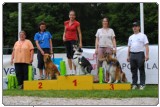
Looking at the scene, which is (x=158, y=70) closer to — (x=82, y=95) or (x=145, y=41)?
(x=145, y=41)

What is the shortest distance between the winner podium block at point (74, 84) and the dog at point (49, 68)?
78 cm

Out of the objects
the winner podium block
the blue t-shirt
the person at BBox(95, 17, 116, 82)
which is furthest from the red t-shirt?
the winner podium block

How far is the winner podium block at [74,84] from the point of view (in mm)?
10195

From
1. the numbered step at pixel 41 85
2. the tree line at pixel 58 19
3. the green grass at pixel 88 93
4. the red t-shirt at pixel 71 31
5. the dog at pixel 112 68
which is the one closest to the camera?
the green grass at pixel 88 93

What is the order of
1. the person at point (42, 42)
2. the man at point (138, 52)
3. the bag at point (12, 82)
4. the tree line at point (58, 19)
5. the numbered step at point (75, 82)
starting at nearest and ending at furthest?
1. the numbered step at point (75, 82)
2. the man at point (138, 52)
3. the person at point (42, 42)
4. the bag at point (12, 82)
5. the tree line at point (58, 19)

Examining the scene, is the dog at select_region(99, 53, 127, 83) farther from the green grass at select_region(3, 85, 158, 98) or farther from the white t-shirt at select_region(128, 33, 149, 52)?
the green grass at select_region(3, 85, 158, 98)

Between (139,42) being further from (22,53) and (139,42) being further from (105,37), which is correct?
(22,53)

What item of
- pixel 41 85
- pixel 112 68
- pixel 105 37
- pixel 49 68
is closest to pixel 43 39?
pixel 49 68

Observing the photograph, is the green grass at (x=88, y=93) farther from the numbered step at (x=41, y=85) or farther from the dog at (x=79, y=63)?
the dog at (x=79, y=63)

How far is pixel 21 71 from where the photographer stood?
11328mm

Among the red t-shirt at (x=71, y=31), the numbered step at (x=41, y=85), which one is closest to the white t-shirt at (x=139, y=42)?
the red t-shirt at (x=71, y=31)

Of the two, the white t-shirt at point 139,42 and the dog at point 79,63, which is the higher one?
the white t-shirt at point 139,42

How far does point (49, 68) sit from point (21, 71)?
77 centimetres

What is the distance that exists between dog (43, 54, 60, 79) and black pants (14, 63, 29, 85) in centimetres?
55
